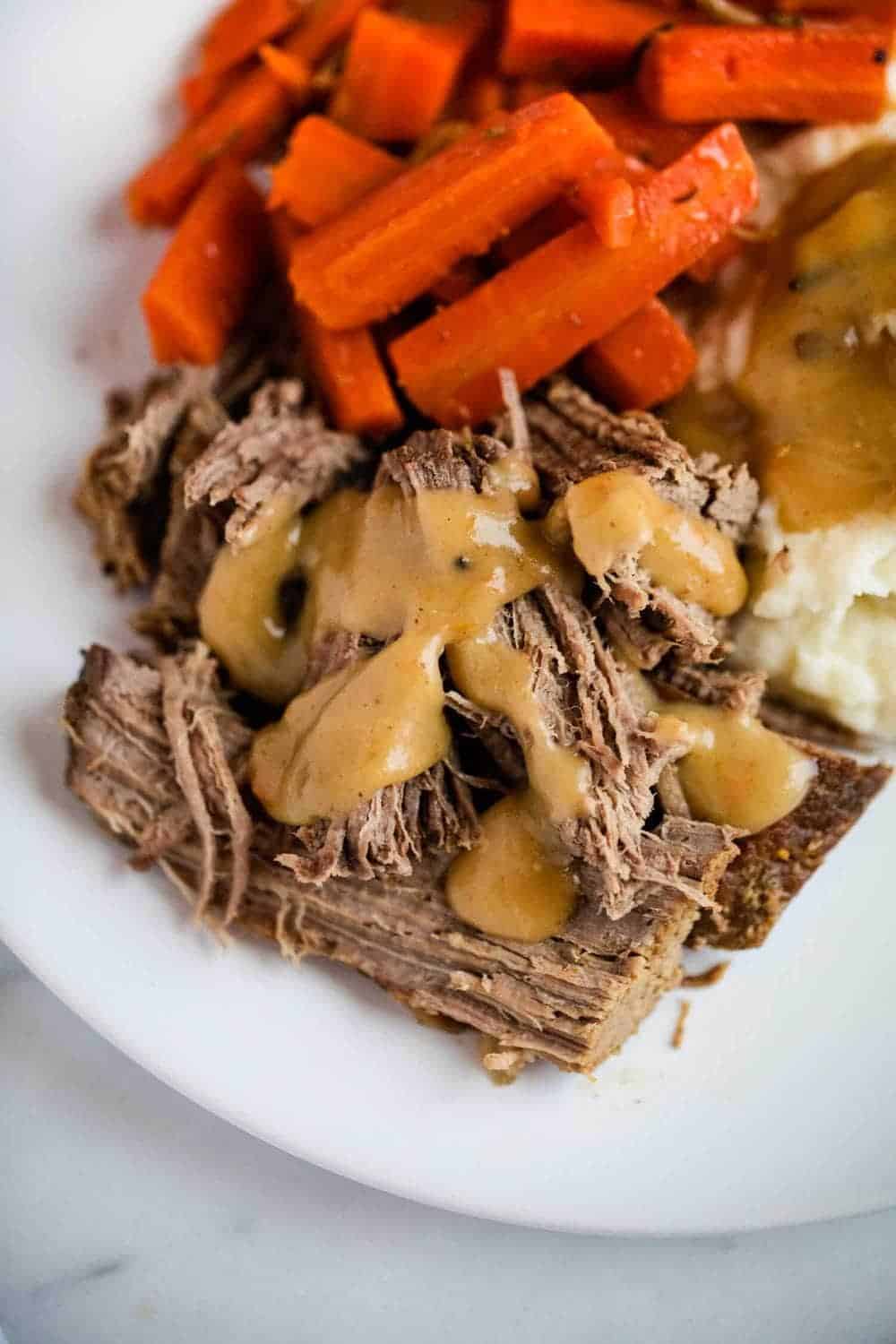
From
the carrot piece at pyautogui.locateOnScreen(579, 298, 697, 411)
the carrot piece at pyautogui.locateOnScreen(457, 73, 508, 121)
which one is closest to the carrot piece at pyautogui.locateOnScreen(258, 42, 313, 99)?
the carrot piece at pyautogui.locateOnScreen(457, 73, 508, 121)

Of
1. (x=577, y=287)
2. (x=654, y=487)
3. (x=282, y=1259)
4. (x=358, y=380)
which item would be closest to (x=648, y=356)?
(x=577, y=287)

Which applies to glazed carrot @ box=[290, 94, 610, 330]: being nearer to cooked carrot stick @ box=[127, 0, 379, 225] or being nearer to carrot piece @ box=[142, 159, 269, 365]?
carrot piece @ box=[142, 159, 269, 365]

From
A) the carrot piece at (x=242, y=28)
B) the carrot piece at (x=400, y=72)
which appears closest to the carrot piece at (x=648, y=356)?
the carrot piece at (x=400, y=72)

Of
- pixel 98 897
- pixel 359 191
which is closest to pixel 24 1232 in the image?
pixel 98 897

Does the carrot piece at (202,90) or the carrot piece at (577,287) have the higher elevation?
the carrot piece at (202,90)

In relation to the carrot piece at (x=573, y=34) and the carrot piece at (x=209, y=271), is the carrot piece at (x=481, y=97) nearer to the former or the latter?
the carrot piece at (x=573, y=34)
